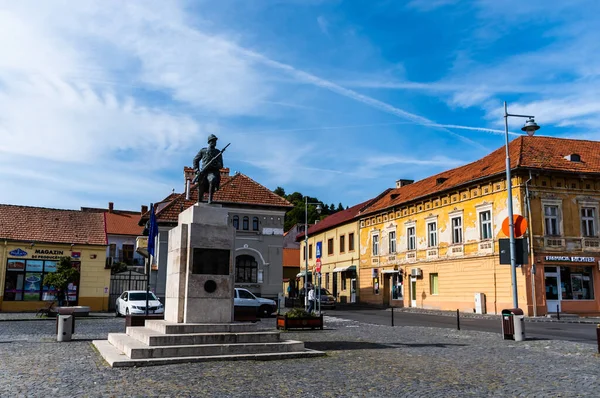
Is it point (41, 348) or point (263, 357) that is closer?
point (263, 357)

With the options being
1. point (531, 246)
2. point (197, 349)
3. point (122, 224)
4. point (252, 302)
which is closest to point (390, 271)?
point (531, 246)

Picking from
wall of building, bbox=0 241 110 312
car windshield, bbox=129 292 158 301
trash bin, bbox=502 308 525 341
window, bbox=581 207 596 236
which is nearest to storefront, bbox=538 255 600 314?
window, bbox=581 207 596 236

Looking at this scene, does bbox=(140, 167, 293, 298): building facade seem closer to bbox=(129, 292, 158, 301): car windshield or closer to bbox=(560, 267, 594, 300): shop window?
bbox=(129, 292, 158, 301): car windshield

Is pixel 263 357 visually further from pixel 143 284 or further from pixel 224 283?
pixel 143 284

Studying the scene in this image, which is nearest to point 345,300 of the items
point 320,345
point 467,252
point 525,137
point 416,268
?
point 416,268

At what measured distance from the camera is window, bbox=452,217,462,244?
32.8 meters

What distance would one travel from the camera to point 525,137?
32.1m

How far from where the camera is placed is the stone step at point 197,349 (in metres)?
10.1

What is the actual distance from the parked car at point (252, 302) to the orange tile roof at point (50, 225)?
449 inches

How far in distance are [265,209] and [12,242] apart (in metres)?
15.5

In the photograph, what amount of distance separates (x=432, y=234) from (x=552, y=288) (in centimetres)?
918

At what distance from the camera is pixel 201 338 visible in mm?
10961

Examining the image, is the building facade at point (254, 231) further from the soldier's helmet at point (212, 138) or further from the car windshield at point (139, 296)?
the soldier's helmet at point (212, 138)

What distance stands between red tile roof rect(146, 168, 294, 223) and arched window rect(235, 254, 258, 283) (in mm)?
3736
